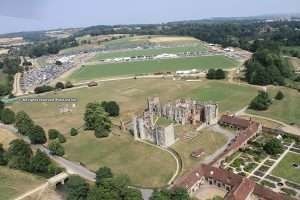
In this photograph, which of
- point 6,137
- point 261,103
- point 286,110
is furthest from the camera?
point 261,103

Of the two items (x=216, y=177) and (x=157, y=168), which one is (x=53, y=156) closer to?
(x=157, y=168)

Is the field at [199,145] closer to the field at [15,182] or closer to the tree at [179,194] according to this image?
the tree at [179,194]

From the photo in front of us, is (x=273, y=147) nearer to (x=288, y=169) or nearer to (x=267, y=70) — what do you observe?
(x=288, y=169)

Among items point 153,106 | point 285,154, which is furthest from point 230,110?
point 285,154

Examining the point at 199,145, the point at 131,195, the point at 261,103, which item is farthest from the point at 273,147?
the point at 131,195

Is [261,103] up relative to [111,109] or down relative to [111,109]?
up

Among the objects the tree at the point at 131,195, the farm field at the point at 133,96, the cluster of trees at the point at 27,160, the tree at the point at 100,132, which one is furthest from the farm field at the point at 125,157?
the farm field at the point at 133,96
